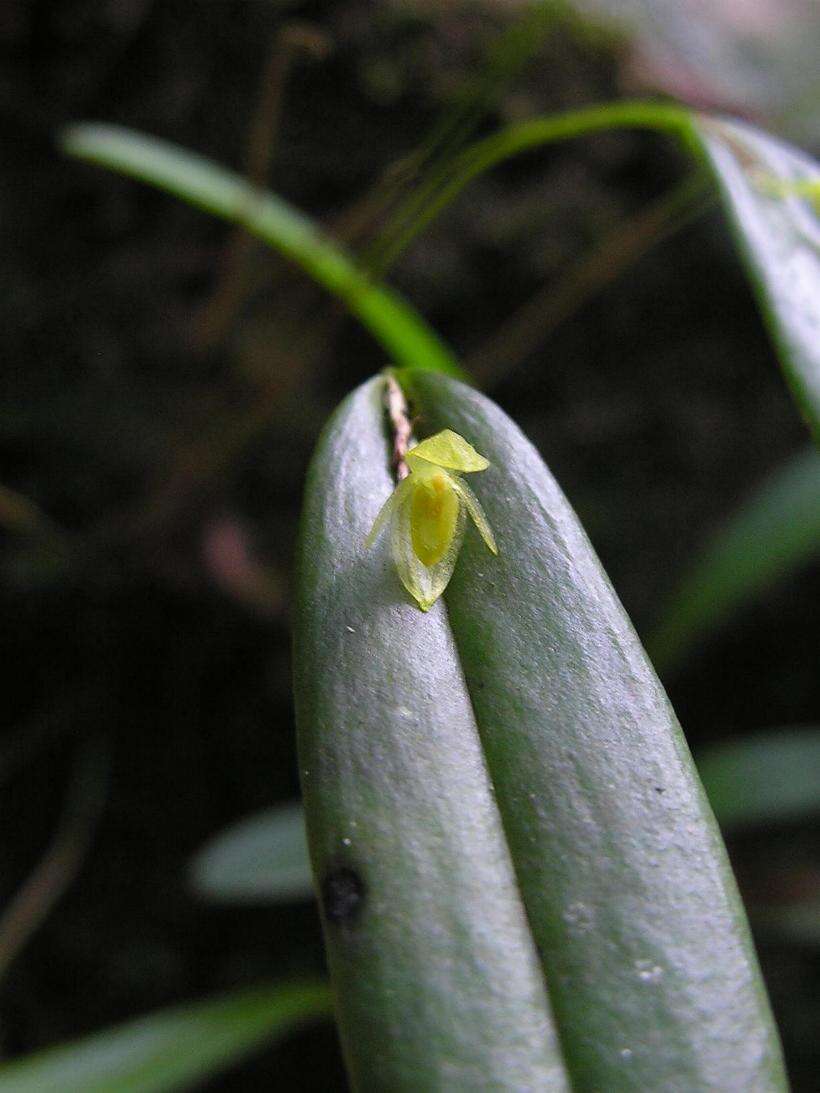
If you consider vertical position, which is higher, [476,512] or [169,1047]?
[476,512]

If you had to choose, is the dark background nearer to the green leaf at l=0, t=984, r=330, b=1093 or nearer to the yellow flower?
the green leaf at l=0, t=984, r=330, b=1093

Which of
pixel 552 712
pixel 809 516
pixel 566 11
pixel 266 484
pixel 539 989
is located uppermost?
pixel 566 11

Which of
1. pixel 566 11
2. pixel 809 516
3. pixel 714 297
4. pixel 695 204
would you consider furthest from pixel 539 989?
pixel 566 11

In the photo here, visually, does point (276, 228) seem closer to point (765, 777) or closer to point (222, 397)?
point (222, 397)

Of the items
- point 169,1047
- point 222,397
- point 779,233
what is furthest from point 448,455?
point 222,397

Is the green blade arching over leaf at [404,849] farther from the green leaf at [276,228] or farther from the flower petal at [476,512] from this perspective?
the green leaf at [276,228]

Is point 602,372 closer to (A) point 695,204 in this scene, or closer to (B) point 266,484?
(A) point 695,204
